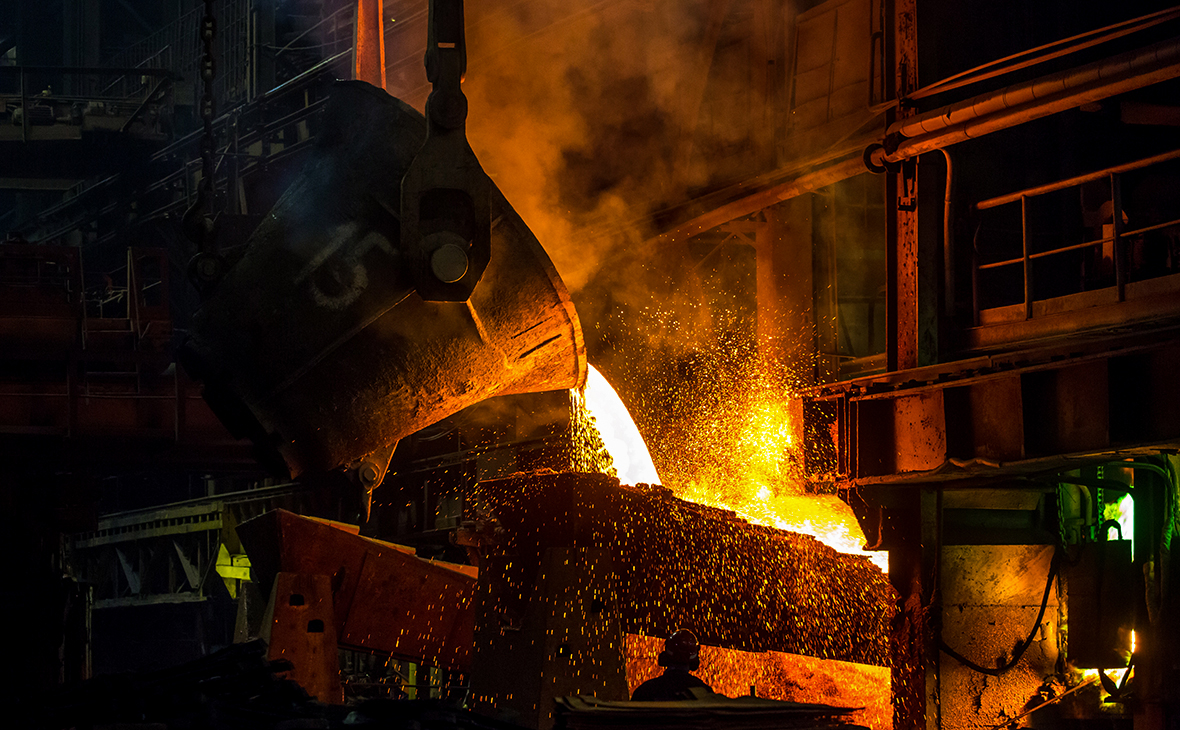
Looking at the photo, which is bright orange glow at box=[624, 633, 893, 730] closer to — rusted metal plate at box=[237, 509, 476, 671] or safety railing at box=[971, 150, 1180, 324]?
rusted metal plate at box=[237, 509, 476, 671]

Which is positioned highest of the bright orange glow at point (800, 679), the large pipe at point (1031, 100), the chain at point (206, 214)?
the large pipe at point (1031, 100)

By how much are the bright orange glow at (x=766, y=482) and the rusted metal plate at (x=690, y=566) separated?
77 cm

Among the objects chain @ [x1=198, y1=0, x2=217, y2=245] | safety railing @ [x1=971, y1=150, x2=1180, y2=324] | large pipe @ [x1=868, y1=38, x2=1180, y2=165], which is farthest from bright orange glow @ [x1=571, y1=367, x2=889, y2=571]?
chain @ [x1=198, y1=0, x2=217, y2=245]

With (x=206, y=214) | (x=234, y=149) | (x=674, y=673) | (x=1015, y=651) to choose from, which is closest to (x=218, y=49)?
(x=234, y=149)

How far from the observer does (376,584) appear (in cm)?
736

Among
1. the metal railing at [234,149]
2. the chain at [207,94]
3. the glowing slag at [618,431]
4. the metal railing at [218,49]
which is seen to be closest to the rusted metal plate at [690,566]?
the glowing slag at [618,431]

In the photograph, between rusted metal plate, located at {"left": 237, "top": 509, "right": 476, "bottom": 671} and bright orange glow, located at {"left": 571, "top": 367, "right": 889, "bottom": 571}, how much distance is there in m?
1.52

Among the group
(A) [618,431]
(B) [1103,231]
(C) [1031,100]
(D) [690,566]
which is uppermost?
(C) [1031,100]

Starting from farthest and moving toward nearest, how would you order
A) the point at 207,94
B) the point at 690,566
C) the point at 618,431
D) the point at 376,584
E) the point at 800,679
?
the point at 800,679, the point at 376,584, the point at 618,431, the point at 690,566, the point at 207,94

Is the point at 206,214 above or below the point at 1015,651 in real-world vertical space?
above

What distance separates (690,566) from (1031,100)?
3.34 m

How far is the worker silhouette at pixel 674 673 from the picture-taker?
4.53m

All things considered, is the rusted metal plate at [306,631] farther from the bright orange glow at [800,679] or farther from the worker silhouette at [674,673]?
the worker silhouette at [674,673]

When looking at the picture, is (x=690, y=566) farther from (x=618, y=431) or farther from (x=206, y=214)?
(x=206, y=214)
